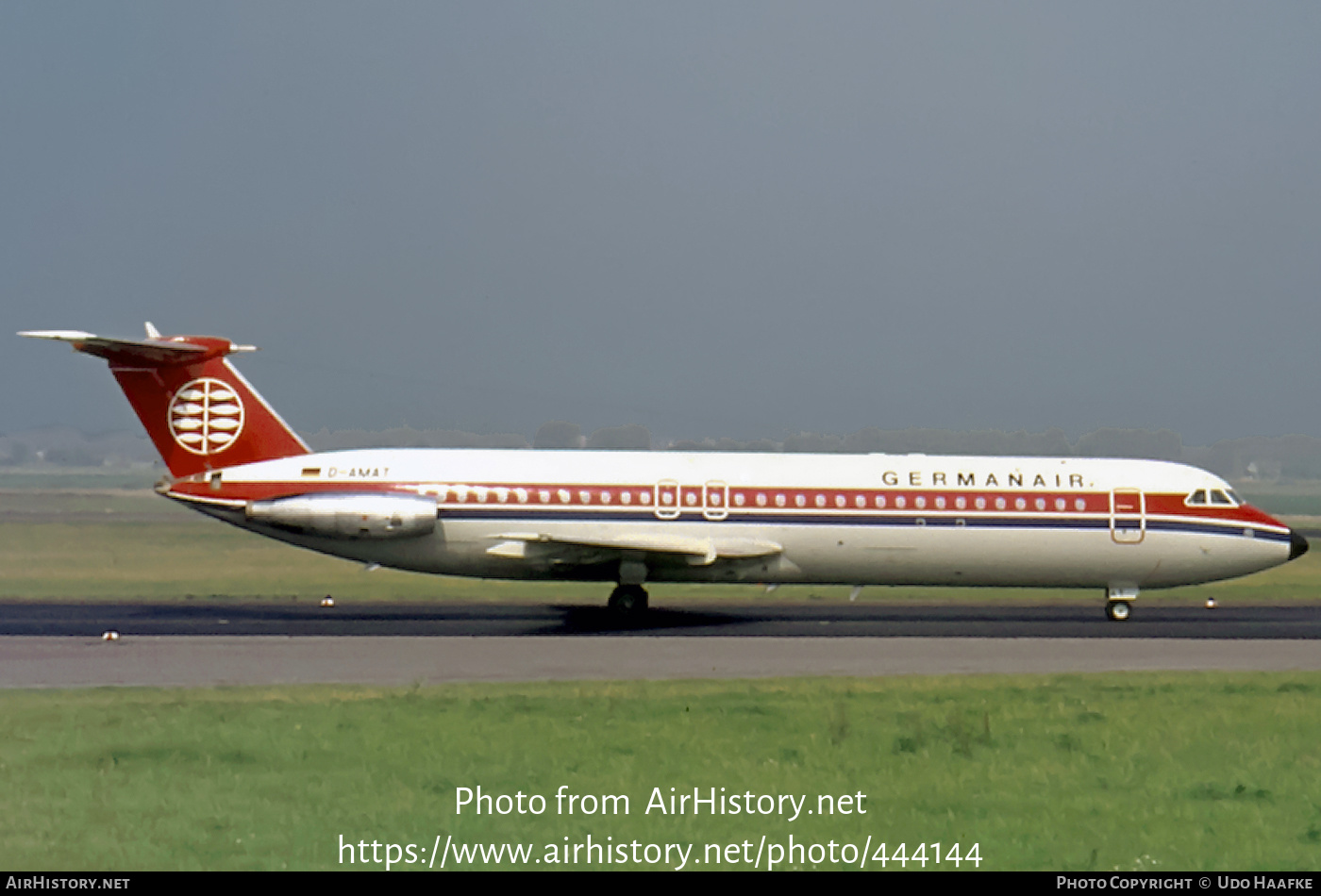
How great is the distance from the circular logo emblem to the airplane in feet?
0.10

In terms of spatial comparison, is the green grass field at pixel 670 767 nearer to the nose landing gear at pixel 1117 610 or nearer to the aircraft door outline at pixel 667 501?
the aircraft door outline at pixel 667 501

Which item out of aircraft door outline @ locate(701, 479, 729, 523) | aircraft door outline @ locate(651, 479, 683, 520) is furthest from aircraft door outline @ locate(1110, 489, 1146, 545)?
aircraft door outline @ locate(651, 479, 683, 520)

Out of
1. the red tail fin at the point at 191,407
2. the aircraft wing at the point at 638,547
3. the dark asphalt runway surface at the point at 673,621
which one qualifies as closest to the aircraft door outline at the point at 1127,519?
Result: the dark asphalt runway surface at the point at 673,621

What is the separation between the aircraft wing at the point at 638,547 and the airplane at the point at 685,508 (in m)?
0.06

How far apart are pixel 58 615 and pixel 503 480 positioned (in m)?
9.60

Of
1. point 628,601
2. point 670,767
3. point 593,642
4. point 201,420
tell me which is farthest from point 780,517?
point 670,767

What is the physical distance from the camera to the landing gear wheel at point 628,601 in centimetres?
2794

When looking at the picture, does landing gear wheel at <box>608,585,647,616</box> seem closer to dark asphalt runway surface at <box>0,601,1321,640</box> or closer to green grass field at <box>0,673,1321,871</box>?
dark asphalt runway surface at <box>0,601,1321,640</box>

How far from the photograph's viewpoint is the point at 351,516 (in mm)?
27453

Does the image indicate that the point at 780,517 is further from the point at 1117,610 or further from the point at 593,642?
the point at 1117,610

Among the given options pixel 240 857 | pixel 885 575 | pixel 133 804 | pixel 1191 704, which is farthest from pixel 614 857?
pixel 885 575

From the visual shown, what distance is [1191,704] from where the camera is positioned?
54.4 feet

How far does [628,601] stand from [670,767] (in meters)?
15.6

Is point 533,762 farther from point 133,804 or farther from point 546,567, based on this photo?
point 546,567
